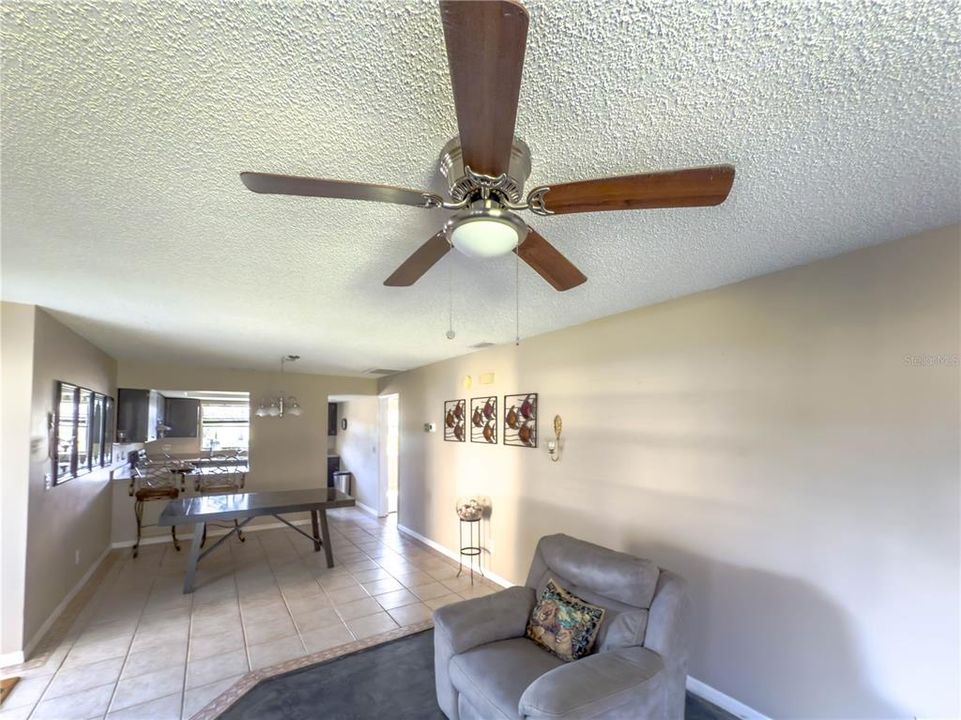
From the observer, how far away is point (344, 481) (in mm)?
8828

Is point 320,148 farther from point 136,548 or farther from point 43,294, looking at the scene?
point 136,548

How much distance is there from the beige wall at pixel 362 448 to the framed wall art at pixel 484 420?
311 centimetres

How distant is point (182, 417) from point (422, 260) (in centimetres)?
768

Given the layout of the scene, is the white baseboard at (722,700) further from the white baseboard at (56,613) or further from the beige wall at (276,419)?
the beige wall at (276,419)

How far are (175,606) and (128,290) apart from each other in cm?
285

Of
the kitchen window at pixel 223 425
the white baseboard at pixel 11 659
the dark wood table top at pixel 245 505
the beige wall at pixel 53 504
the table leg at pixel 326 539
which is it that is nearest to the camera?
the white baseboard at pixel 11 659

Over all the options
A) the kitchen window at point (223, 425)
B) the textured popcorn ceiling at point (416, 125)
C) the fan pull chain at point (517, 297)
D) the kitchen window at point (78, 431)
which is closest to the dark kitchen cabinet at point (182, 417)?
the kitchen window at point (223, 425)

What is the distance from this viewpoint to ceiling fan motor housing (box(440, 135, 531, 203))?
114 centimetres

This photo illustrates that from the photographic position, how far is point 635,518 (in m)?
3.05

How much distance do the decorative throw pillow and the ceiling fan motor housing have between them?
207cm

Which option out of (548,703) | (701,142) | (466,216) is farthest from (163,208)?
(548,703)

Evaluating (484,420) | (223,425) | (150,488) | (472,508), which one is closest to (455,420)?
(484,420)

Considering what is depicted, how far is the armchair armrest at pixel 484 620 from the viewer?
91.0 inches

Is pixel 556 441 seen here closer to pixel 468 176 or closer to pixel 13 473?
pixel 468 176
